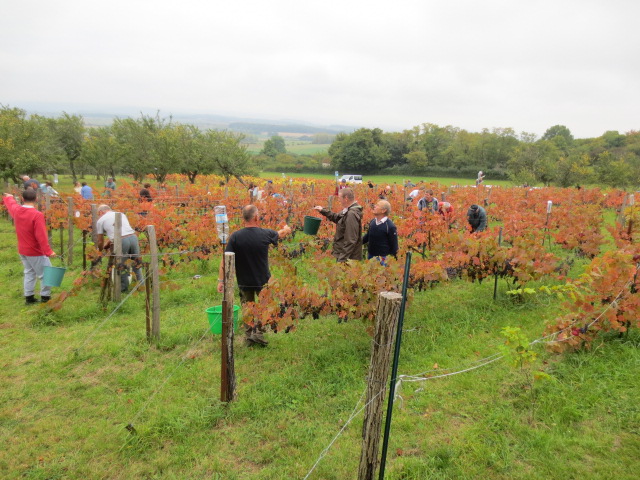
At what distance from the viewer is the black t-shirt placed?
4.33 m

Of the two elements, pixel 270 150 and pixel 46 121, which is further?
Answer: pixel 270 150

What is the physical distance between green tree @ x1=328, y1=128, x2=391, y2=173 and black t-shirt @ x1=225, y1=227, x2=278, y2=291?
5763 cm

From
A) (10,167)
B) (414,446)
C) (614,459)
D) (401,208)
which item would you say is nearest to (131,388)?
(414,446)

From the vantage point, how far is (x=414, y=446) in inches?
123

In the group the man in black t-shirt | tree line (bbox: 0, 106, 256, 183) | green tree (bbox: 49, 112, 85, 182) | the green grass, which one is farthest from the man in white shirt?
green tree (bbox: 49, 112, 85, 182)

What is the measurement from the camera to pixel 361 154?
60156 millimetres

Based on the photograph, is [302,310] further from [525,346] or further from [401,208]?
[401,208]

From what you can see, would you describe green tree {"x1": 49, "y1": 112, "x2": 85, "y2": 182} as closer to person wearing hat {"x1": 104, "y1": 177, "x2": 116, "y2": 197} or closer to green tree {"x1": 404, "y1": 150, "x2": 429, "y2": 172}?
person wearing hat {"x1": 104, "y1": 177, "x2": 116, "y2": 197}

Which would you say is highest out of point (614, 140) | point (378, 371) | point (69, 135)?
point (614, 140)

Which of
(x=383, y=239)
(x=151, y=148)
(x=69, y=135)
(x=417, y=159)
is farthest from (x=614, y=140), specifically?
(x=383, y=239)

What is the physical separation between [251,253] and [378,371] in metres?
2.32

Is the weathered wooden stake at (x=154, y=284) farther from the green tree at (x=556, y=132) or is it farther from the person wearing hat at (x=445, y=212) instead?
the green tree at (x=556, y=132)

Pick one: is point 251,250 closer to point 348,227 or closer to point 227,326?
point 227,326

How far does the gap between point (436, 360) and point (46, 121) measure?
4310cm
